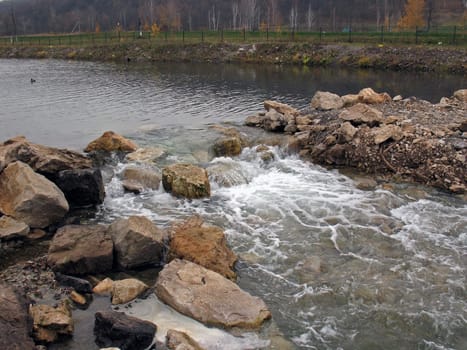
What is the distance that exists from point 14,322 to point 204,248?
509cm

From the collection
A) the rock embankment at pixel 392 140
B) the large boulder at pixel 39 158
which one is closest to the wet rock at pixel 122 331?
the large boulder at pixel 39 158

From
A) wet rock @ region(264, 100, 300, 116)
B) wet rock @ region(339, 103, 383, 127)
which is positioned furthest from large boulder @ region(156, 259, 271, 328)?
wet rock @ region(264, 100, 300, 116)

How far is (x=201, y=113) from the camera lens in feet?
105

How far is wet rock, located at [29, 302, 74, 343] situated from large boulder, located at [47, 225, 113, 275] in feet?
6.90

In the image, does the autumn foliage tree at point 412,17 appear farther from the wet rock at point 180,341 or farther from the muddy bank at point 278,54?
the wet rock at point 180,341

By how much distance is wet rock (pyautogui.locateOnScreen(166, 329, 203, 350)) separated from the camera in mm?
8932

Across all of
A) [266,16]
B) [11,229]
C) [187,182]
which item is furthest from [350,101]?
[266,16]

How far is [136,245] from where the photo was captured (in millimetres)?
12258

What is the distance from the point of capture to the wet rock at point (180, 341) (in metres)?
8.93

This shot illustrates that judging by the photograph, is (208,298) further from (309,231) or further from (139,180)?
(139,180)

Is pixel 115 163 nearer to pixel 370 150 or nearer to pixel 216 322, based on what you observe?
pixel 370 150

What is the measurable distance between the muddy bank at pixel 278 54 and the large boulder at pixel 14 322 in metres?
54.0

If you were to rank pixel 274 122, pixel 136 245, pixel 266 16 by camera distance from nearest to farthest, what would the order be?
pixel 136 245 < pixel 274 122 < pixel 266 16

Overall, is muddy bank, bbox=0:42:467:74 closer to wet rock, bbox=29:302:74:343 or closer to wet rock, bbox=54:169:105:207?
wet rock, bbox=54:169:105:207
